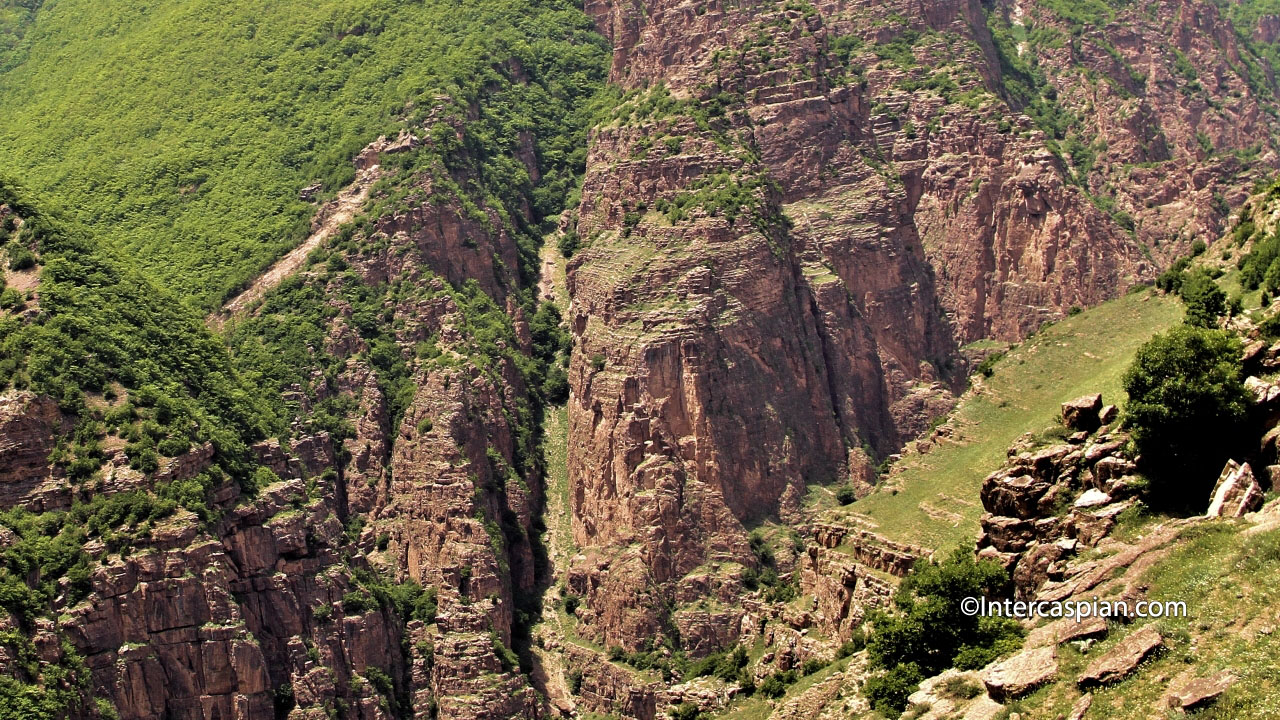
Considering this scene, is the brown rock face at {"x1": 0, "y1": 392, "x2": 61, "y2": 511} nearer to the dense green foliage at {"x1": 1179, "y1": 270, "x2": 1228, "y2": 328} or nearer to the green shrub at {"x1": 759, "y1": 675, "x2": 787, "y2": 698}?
the green shrub at {"x1": 759, "y1": 675, "x2": 787, "y2": 698}

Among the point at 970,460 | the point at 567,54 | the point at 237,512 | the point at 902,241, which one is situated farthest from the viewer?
the point at 567,54

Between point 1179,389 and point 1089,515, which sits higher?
point 1179,389

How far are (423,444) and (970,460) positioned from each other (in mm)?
48652

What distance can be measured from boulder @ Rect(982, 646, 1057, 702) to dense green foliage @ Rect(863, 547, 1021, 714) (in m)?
6.61

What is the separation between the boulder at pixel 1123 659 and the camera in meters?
52.3

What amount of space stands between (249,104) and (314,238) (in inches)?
1036

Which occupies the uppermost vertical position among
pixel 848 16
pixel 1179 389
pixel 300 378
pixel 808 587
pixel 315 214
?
pixel 848 16

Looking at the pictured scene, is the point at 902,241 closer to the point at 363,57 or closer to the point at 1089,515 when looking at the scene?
the point at 363,57

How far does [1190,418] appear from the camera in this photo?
62.3 m

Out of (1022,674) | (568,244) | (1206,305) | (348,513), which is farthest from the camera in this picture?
(568,244)

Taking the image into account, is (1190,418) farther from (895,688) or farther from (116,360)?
(116,360)

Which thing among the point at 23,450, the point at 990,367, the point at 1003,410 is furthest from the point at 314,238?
the point at 1003,410

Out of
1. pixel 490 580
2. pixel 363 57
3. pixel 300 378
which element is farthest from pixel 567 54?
pixel 490 580

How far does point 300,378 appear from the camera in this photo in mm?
134000
